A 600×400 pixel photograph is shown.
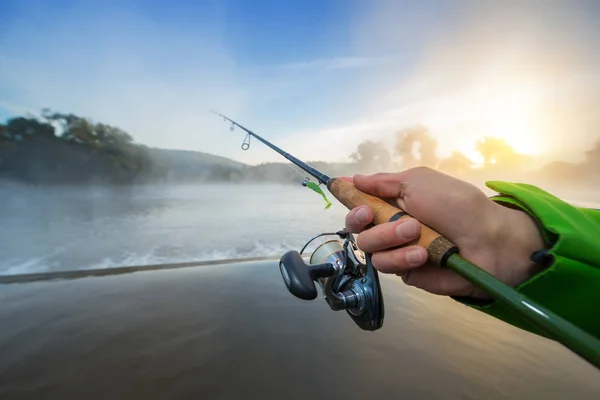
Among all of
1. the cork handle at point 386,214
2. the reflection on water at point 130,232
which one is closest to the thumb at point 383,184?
the cork handle at point 386,214

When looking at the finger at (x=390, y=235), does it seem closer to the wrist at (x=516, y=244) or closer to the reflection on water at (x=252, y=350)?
the wrist at (x=516, y=244)

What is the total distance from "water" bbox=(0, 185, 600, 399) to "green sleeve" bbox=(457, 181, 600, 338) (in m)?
1.44

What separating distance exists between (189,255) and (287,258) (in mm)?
3906

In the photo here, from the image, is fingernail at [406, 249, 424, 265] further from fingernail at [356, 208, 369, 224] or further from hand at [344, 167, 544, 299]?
fingernail at [356, 208, 369, 224]

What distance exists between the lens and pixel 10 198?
8.35 meters

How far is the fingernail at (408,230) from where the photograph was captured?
83cm

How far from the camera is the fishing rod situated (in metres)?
0.44

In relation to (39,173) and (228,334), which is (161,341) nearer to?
(228,334)

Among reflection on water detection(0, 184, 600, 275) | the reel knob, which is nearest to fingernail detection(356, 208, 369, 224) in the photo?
the reel knob

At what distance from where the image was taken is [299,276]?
35.4 inches

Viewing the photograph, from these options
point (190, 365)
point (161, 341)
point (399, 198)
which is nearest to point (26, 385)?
point (161, 341)

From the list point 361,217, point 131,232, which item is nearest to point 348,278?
point 361,217

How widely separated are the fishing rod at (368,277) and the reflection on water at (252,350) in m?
1.08

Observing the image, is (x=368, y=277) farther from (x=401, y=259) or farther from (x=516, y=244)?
(x=516, y=244)
